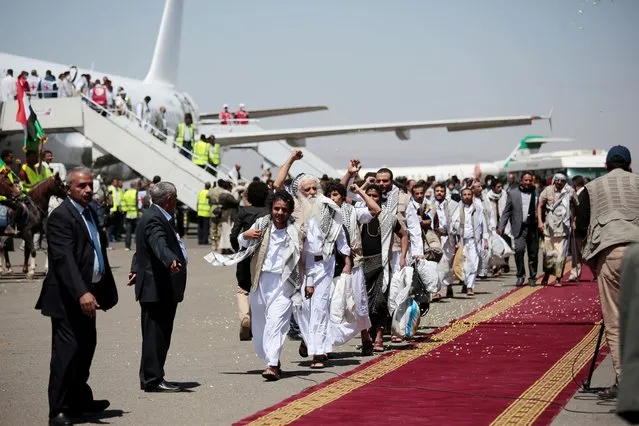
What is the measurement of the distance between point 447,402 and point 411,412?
45 centimetres

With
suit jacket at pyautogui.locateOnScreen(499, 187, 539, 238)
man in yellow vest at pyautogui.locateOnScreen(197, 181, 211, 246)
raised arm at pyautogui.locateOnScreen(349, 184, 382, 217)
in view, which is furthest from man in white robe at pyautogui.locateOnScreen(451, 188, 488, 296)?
man in yellow vest at pyautogui.locateOnScreen(197, 181, 211, 246)

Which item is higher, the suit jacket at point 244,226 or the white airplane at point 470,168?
the white airplane at point 470,168

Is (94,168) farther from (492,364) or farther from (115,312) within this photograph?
(492,364)

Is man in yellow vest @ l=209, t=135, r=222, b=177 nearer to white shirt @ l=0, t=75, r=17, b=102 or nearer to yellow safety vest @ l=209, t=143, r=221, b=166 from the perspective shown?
yellow safety vest @ l=209, t=143, r=221, b=166

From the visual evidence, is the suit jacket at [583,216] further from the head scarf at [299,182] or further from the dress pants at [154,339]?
the dress pants at [154,339]

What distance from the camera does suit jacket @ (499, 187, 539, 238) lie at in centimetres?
1947

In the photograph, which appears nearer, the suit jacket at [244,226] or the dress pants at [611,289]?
the dress pants at [611,289]

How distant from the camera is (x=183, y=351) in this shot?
11703mm

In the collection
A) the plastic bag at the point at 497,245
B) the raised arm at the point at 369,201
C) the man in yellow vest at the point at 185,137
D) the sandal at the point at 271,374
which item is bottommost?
the sandal at the point at 271,374

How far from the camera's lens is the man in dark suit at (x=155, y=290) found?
29.8 ft

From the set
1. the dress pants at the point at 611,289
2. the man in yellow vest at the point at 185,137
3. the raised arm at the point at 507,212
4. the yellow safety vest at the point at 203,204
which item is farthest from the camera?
the man in yellow vest at the point at 185,137

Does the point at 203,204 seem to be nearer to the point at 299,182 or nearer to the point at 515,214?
the point at 515,214

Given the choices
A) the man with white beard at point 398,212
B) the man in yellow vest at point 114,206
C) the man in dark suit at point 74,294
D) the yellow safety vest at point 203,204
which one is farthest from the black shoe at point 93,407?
the man in yellow vest at point 114,206

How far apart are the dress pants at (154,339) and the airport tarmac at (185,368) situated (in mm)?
176
